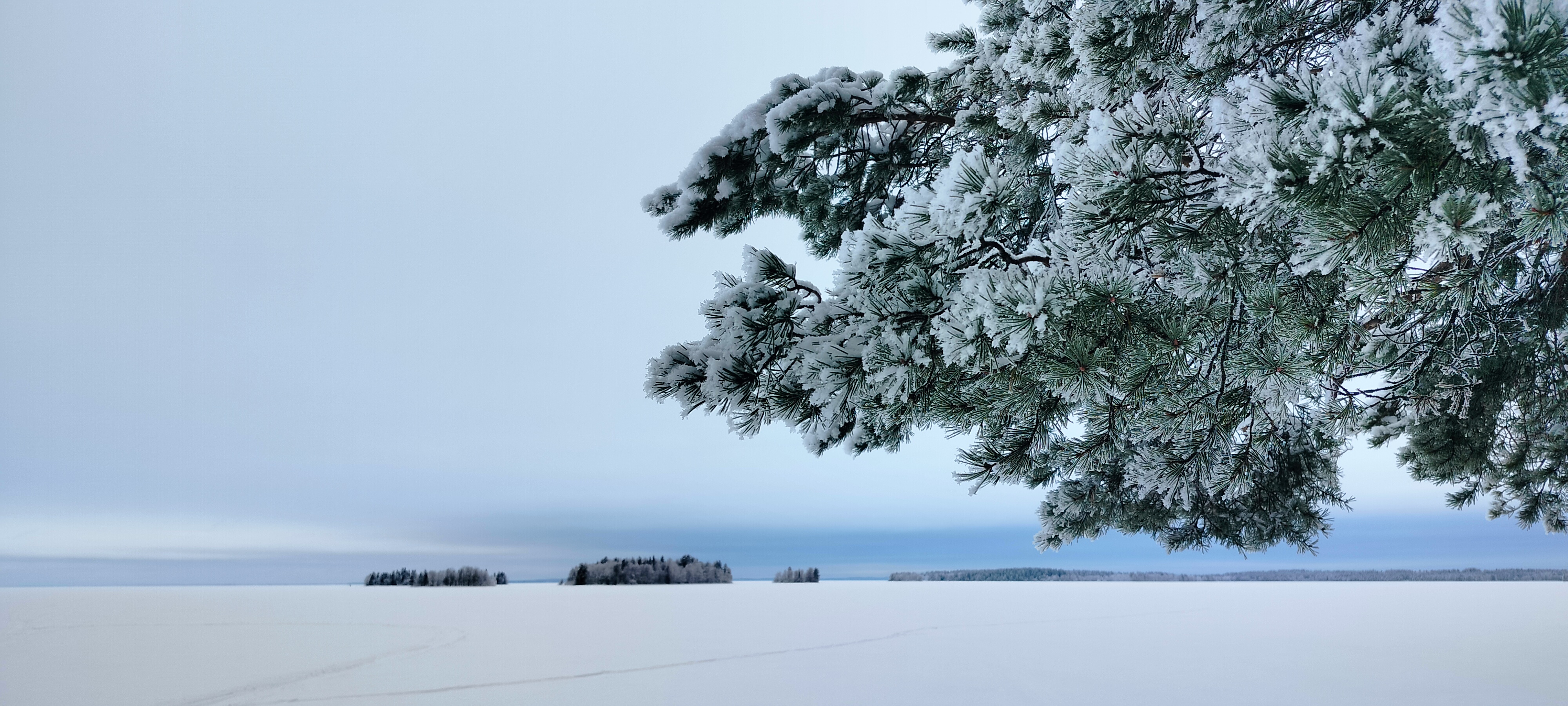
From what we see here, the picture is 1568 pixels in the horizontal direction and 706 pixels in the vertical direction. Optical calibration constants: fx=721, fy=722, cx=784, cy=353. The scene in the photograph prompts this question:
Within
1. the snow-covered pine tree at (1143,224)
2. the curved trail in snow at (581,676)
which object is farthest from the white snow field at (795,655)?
the snow-covered pine tree at (1143,224)

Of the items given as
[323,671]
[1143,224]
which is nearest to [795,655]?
[323,671]

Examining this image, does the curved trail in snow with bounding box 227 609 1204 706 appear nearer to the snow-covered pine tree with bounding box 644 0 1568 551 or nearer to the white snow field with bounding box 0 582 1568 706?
the white snow field with bounding box 0 582 1568 706

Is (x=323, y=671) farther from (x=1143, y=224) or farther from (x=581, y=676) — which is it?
(x=1143, y=224)

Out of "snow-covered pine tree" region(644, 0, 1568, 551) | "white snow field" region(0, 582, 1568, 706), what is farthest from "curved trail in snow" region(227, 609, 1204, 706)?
"snow-covered pine tree" region(644, 0, 1568, 551)

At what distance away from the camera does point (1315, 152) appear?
1.55 m

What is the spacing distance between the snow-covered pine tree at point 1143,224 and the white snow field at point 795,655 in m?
3.26

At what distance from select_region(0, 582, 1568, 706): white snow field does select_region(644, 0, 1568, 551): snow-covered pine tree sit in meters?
3.26

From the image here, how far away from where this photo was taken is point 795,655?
892 cm

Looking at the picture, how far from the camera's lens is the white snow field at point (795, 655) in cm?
652

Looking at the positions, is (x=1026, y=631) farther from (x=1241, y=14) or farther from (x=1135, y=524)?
(x=1241, y=14)

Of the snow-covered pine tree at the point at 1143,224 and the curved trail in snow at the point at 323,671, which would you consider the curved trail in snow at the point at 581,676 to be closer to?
the curved trail in snow at the point at 323,671

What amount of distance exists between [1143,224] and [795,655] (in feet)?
26.5

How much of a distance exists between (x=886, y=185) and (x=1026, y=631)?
372 inches

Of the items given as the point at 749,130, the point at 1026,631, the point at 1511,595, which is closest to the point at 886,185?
the point at 749,130
